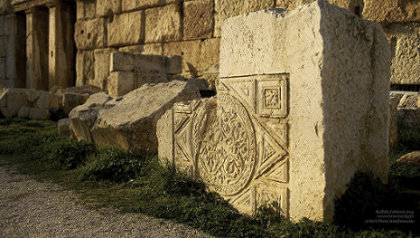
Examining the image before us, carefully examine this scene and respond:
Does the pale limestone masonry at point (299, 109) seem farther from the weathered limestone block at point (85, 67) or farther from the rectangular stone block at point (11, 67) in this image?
the rectangular stone block at point (11, 67)

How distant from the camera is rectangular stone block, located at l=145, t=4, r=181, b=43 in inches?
352

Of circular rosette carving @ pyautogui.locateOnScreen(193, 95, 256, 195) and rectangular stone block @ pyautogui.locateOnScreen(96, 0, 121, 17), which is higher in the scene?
rectangular stone block @ pyautogui.locateOnScreen(96, 0, 121, 17)

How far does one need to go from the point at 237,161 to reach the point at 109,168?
167cm

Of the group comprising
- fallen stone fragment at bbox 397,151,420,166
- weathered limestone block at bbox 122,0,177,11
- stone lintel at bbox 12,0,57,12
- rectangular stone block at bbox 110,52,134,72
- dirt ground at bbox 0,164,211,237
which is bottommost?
dirt ground at bbox 0,164,211,237

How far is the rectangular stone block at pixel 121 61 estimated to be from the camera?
738 centimetres

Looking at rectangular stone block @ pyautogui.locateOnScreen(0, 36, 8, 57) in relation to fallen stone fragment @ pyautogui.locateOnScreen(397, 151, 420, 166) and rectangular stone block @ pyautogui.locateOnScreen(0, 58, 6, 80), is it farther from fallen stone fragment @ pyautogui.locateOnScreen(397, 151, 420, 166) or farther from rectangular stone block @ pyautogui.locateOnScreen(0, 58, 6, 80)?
fallen stone fragment @ pyautogui.locateOnScreen(397, 151, 420, 166)

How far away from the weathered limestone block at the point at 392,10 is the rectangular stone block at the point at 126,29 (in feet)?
19.8

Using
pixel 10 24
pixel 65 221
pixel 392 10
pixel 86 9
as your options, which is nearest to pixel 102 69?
pixel 86 9

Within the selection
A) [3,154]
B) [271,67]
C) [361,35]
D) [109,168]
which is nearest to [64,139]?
[3,154]

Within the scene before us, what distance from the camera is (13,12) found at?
13023mm

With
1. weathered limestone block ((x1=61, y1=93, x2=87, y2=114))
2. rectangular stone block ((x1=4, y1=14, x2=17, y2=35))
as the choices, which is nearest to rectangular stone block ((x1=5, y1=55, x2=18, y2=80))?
rectangular stone block ((x1=4, y1=14, x2=17, y2=35))

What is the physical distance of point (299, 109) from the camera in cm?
219

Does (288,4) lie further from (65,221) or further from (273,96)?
(65,221)

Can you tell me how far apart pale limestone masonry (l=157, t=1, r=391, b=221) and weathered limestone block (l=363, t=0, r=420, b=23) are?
4136 mm
